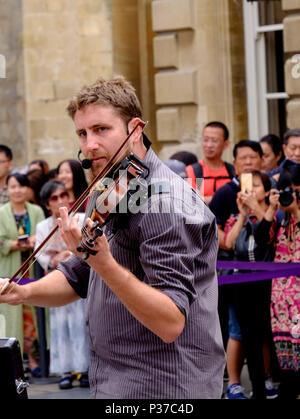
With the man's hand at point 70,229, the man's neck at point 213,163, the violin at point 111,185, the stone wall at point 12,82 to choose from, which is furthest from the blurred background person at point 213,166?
the man's hand at point 70,229

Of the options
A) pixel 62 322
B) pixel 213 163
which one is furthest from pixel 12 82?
pixel 62 322

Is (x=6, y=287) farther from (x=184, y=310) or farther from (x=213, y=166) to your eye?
(x=213, y=166)

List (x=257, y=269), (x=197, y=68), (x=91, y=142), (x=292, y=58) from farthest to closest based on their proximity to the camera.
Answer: (x=197, y=68) → (x=292, y=58) → (x=257, y=269) → (x=91, y=142)

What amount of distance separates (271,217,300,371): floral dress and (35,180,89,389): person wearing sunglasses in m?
1.84

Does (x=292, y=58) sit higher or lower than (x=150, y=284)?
higher

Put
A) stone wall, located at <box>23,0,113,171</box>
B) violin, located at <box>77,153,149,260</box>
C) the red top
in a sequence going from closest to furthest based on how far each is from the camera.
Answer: violin, located at <box>77,153,149,260</box> → the red top → stone wall, located at <box>23,0,113,171</box>

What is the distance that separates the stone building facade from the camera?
9891mm

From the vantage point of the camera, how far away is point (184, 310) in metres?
2.76

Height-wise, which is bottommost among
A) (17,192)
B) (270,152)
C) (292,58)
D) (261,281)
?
(261,281)

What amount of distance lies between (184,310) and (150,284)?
12 centimetres

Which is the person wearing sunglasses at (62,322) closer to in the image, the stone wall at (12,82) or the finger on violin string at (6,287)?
the stone wall at (12,82)

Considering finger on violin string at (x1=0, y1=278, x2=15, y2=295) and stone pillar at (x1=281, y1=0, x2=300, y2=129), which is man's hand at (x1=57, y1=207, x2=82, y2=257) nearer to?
finger on violin string at (x1=0, y1=278, x2=15, y2=295)

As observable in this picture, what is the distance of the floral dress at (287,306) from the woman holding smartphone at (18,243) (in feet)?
7.57

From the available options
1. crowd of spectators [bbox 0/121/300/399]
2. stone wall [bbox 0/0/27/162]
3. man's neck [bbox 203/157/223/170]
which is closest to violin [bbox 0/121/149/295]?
crowd of spectators [bbox 0/121/300/399]
